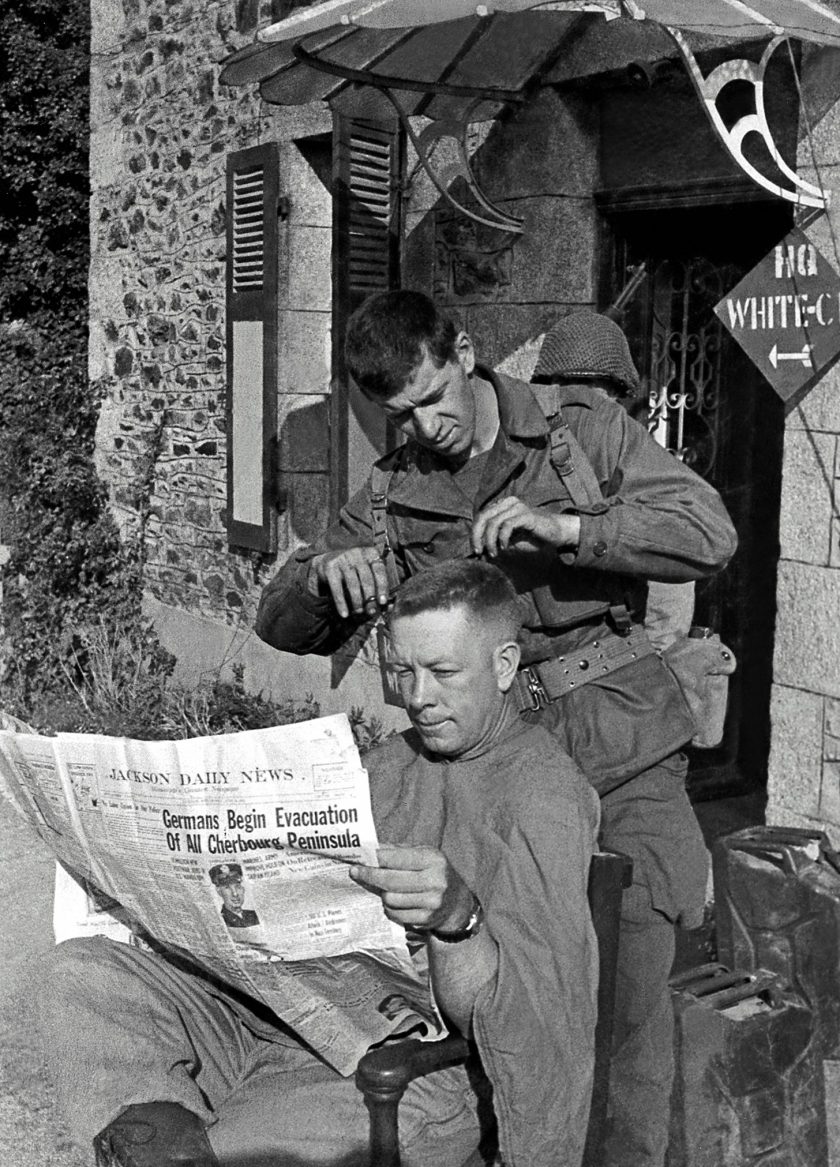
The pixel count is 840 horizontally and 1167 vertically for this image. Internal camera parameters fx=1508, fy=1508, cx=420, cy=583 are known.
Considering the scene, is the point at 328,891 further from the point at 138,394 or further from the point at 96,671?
the point at 138,394

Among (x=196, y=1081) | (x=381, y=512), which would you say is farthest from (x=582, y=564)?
(x=196, y=1081)

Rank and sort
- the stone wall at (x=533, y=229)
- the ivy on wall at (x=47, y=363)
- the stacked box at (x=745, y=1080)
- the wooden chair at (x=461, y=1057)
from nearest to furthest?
the wooden chair at (x=461, y=1057)
the stacked box at (x=745, y=1080)
the stone wall at (x=533, y=229)
the ivy on wall at (x=47, y=363)

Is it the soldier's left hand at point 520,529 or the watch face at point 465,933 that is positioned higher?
the soldier's left hand at point 520,529

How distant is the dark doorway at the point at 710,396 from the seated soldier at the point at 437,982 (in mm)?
→ 3167

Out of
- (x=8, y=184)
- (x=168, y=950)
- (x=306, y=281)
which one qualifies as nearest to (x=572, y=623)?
(x=168, y=950)

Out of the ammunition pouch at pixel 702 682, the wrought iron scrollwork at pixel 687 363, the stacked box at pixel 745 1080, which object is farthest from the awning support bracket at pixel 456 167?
the stacked box at pixel 745 1080

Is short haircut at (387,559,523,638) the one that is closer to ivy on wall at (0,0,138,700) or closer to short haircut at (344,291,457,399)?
short haircut at (344,291,457,399)

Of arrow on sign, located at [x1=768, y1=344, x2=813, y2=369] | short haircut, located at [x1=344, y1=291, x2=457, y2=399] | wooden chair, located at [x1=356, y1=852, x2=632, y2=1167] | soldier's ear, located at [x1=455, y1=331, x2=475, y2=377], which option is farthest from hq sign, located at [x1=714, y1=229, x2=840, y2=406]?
wooden chair, located at [x1=356, y1=852, x2=632, y2=1167]

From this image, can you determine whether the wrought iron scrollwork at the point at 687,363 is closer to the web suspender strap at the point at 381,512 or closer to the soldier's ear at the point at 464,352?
the web suspender strap at the point at 381,512

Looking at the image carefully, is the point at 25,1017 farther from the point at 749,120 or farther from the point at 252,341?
the point at 252,341

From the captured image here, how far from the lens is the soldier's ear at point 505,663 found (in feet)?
8.56

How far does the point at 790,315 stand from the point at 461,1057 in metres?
2.89

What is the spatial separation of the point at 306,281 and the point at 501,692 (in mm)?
4833

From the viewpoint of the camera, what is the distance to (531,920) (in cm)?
230
